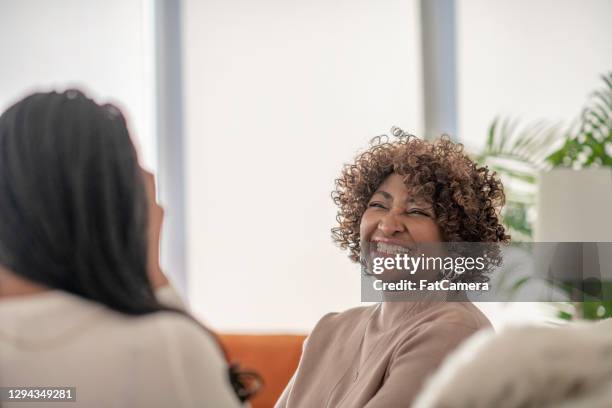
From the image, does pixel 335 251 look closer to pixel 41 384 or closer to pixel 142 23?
pixel 142 23

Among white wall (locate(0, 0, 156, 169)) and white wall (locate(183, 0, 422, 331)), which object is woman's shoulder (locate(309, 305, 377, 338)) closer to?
white wall (locate(183, 0, 422, 331))

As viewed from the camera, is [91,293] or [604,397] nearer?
[604,397]

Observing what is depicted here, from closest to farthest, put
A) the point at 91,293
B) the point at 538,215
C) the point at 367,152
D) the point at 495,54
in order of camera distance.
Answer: the point at 91,293
the point at 367,152
the point at 538,215
the point at 495,54

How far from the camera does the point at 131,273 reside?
3.26 feet

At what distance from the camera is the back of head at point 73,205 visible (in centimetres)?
99

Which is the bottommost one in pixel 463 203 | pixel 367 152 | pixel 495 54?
pixel 463 203

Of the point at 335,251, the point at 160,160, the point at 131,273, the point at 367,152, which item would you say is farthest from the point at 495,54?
the point at 131,273

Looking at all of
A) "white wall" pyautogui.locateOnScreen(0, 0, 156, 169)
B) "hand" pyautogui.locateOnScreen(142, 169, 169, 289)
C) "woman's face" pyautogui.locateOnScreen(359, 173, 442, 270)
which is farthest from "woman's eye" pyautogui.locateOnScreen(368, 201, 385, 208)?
"white wall" pyautogui.locateOnScreen(0, 0, 156, 169)

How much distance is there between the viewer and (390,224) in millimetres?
1743

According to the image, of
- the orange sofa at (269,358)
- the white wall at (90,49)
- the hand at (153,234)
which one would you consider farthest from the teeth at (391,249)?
the white wall at (90,49)

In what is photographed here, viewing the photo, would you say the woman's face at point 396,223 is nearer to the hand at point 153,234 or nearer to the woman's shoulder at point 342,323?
the woman's shoulder at point 342,323

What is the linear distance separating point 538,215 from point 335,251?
4.80 feet

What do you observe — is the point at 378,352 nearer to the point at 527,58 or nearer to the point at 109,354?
the point at 109,354

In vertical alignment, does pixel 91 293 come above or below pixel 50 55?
below
